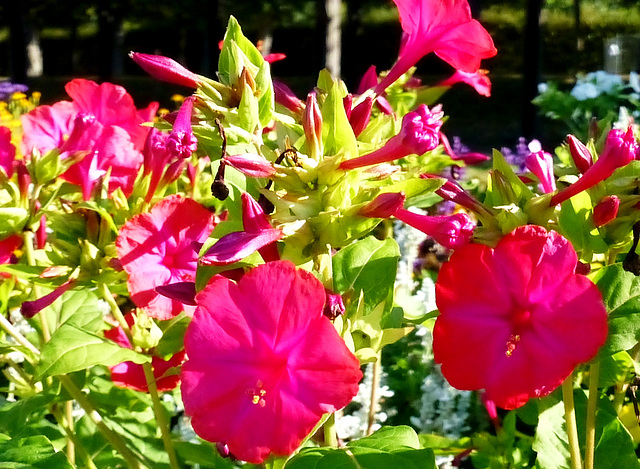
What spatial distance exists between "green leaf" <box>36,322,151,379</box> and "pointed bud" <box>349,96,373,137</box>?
1.60 ft

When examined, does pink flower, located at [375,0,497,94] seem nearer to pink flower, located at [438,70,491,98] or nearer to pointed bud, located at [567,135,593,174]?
pointed bud, located at [567,135,593,174]

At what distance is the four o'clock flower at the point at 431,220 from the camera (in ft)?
2.51

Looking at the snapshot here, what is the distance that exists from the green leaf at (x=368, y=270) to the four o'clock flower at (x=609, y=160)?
238mm

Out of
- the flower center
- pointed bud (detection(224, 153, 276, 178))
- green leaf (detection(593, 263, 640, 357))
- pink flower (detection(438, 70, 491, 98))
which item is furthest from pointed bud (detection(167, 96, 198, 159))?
Answer: pink flower (detection(438, 70, 491, 98))

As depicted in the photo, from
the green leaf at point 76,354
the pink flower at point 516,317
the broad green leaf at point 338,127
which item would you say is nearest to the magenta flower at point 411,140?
the broad green leaf at point 338,127

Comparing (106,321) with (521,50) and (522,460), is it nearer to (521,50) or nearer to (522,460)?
(522,460)

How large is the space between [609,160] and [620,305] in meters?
0.21

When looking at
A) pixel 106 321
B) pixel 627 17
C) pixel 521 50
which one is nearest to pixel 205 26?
pixel 521 50

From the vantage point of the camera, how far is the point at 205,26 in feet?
51.5

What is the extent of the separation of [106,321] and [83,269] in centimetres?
49

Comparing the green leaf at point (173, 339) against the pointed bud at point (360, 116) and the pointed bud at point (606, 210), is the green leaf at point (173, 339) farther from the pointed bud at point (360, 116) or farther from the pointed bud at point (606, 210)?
the pointed bud at point (606, 210)

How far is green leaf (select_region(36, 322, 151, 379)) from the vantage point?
1.04m

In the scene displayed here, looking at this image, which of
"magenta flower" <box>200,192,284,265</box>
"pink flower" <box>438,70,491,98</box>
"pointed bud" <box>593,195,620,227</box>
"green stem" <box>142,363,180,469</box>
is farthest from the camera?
"pink flower" <box>438,70,491,98</box>

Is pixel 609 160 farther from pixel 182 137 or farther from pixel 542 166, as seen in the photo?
pixel 182 137
